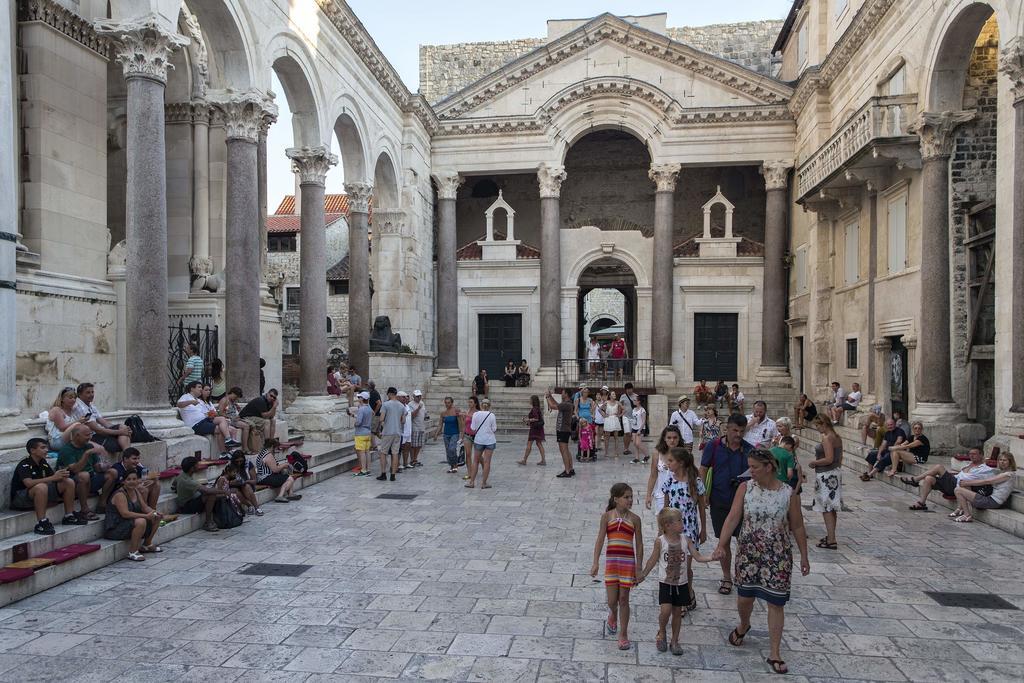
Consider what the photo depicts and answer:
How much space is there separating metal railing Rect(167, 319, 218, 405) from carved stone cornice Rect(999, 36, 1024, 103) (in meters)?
14.6

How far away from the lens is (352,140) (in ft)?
64.4

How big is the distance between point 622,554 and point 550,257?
2029cm

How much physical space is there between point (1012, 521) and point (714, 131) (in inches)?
714

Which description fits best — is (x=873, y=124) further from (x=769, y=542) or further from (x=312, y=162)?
(x=769, y=542)

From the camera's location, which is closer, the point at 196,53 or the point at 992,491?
the point at 992,491

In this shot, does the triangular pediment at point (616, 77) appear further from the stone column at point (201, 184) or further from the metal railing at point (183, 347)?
the metal railing at point (183, 347)

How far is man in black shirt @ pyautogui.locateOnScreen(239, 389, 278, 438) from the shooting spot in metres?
12.1

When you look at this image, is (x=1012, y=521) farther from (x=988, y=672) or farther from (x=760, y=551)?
(x=760, y=551)

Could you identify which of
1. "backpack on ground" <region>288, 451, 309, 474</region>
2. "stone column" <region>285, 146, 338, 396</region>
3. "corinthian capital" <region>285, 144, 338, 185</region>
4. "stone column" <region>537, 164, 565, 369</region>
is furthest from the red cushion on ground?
"stone column" <region>537, 164, 565, 369</region>

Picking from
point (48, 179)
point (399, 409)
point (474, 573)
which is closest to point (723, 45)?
point (399, 409)

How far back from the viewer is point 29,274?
10977 mm

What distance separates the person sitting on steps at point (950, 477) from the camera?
392 inches

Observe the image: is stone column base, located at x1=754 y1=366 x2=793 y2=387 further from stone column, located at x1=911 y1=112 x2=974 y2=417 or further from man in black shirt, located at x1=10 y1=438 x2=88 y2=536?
man in black shirt, located at x1=10 y1=438 x2=88 y2=536

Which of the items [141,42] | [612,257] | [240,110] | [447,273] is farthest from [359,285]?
[141,42]
